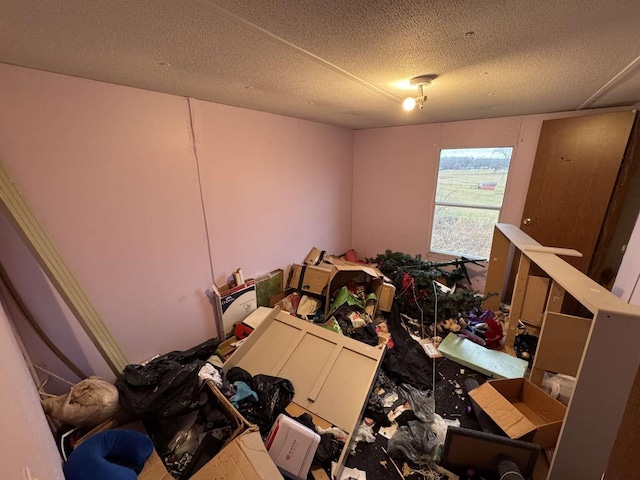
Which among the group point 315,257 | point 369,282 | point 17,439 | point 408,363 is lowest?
point 408,363

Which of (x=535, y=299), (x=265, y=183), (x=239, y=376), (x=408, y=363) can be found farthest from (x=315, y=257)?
(x=535, y=299)

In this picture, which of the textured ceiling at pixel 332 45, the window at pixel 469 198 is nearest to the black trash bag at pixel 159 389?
the textured ceiling at pixel 332 45

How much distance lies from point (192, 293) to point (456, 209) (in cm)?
330

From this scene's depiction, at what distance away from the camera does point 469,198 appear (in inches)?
130

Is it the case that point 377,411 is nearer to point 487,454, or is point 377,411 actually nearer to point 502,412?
point 487,454

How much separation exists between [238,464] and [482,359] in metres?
2.11

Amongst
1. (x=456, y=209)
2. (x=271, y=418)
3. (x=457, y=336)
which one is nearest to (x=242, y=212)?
(x=271, y=418)

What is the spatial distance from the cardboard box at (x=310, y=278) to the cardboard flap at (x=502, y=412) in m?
1.69

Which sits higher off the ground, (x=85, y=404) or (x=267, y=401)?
(x=85, y=404)

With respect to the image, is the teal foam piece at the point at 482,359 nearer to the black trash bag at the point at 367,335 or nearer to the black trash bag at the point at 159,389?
the black trash bag at the point at 367,335

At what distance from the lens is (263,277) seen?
114 inches

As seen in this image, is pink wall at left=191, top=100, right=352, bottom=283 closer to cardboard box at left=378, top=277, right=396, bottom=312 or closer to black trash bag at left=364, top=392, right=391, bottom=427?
cardboard box at left=378, top=277, right=396, bottom=312

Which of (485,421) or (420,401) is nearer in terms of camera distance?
(485,421)

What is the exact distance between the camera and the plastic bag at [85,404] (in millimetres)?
1390
